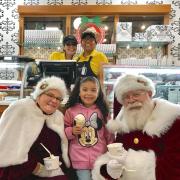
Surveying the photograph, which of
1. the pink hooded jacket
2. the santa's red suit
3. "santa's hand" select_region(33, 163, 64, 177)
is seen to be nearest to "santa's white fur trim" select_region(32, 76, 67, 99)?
the pink hooded jacket

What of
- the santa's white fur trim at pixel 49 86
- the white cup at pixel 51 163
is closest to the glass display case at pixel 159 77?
the santa's white fur trim at pixel 49 86

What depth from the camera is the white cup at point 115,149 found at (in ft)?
7.10

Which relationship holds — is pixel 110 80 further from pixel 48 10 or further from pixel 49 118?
pixel 48 10

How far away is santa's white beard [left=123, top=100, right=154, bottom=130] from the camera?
2318 mm

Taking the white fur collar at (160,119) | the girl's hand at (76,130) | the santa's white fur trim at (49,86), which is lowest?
the girl's hand at (76,130)

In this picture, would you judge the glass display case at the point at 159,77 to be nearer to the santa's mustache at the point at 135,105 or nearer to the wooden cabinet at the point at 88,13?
the santa's mustache at the point at 135,105

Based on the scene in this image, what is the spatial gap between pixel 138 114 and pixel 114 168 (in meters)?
0.42

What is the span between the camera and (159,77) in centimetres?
342

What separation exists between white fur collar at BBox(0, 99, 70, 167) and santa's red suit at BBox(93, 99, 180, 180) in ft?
1.63

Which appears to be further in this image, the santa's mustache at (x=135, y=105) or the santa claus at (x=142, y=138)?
the santa's mustache at (x=135, y=105)

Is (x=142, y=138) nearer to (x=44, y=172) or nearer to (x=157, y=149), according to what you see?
(x=157, y=149)

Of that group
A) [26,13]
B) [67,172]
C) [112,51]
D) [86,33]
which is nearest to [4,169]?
[67,172]

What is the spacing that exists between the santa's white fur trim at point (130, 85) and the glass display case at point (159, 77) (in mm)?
860

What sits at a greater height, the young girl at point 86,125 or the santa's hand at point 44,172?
the young girl at point 86,125
